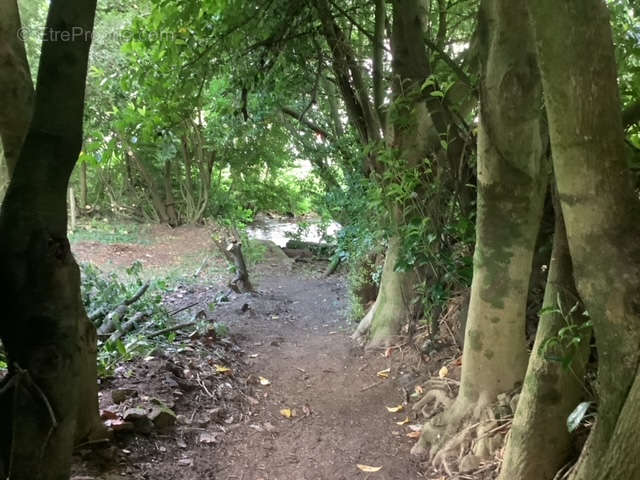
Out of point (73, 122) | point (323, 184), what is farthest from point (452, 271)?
point (323, 184)

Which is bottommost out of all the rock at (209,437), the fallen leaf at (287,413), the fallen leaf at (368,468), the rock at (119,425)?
the fallen leaf at (368,468)

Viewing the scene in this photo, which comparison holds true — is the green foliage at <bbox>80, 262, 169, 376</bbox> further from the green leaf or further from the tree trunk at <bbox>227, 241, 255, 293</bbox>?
the green leaf

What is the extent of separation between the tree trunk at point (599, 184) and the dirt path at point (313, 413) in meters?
1.97

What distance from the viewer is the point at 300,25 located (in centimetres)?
598

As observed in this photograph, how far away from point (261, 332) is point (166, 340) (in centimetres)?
189

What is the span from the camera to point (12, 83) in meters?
2.68

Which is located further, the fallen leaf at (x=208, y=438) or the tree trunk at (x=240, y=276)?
the tree trunk at (x=240, y=276)

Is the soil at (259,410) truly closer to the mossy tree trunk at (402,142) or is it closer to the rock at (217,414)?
the rock at (217,414)

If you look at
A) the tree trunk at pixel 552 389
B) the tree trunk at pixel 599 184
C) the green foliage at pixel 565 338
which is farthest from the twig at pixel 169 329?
the tree trunk at pixel 599 184

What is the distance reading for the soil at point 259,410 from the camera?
3.45 metres

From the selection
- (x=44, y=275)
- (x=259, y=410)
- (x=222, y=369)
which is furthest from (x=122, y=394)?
(x=44, y=275)

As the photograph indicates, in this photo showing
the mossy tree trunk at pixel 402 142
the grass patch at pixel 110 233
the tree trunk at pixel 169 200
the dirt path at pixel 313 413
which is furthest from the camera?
the tree trunk at pixel 169 200

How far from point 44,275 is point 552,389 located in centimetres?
248

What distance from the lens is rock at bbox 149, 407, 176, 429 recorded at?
3668 mm
